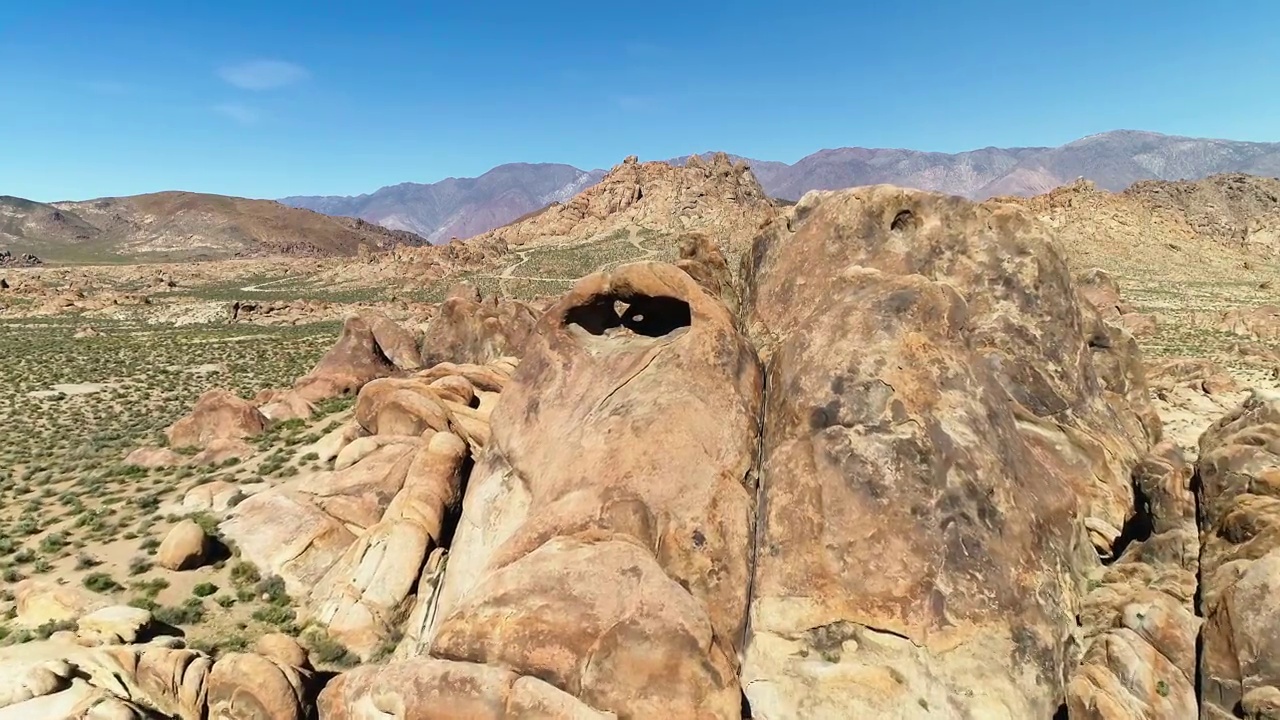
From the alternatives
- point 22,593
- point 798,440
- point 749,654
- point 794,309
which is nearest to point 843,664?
point 749,654

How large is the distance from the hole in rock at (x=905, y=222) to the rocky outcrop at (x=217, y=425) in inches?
932

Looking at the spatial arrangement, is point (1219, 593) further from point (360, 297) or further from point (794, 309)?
point (360, 297)

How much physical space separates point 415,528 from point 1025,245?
47.5ft

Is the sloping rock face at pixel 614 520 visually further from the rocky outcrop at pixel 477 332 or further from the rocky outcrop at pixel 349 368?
the rocky outcrop at pixel 349 368

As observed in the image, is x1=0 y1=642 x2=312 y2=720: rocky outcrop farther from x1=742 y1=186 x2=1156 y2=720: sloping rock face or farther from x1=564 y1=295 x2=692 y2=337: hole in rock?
x1=564 y1=295 x2=692 y2=337: hole in rock

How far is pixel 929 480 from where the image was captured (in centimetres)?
973

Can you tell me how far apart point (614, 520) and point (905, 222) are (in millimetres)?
9582

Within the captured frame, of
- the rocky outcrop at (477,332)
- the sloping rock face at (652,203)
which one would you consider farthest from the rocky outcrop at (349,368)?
the sloping rock face at (652,203)

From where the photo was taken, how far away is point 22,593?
1413 centimetres

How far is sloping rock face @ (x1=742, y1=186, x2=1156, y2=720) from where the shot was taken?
882cm

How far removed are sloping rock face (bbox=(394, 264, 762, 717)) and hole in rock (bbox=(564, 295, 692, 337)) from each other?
0.04 meters

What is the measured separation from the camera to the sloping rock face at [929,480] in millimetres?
8820

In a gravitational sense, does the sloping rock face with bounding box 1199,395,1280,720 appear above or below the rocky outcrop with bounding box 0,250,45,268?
below

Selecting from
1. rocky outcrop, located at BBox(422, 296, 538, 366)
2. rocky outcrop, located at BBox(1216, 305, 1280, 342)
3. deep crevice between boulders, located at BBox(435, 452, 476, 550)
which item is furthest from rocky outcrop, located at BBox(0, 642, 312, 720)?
rocky outcrop, located at BBox(1216, 305, 1280, 342)
